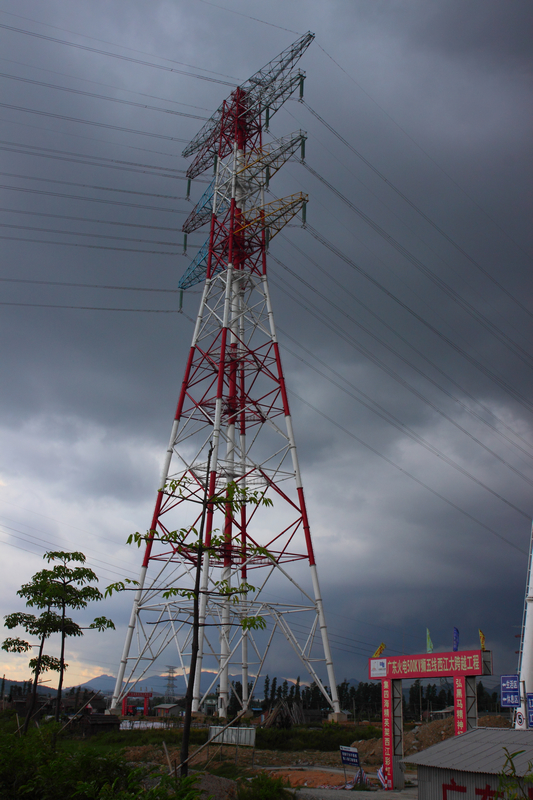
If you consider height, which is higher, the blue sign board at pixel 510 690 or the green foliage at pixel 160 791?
the green foliage at pixel 160 791

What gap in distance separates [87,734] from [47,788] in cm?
2119

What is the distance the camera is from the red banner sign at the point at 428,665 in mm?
22344

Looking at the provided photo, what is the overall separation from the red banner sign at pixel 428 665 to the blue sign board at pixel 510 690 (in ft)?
26.1

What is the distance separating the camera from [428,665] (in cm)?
2388

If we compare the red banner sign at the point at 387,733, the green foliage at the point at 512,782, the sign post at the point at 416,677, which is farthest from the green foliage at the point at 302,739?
the green foliage at the point at 512,782

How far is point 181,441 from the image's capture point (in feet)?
103

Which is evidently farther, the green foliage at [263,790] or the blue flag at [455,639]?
the blue flag at [455,639]

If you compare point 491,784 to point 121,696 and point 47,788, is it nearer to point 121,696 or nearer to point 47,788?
point 47,788

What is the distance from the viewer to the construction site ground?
2077cm

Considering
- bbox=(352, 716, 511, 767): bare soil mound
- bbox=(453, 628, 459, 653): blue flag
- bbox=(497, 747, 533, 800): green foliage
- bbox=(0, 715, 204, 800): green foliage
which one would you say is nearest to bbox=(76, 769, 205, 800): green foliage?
bbox=(0, 715, 204, 800): green foliage

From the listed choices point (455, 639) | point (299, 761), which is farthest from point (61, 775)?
point (455, 639)

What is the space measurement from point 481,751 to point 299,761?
1538 centimetres

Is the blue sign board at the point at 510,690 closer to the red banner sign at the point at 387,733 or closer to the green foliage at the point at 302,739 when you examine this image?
the red banner sign at the point at 387,733

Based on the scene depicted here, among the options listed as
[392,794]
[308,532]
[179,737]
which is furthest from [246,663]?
[392,794]
